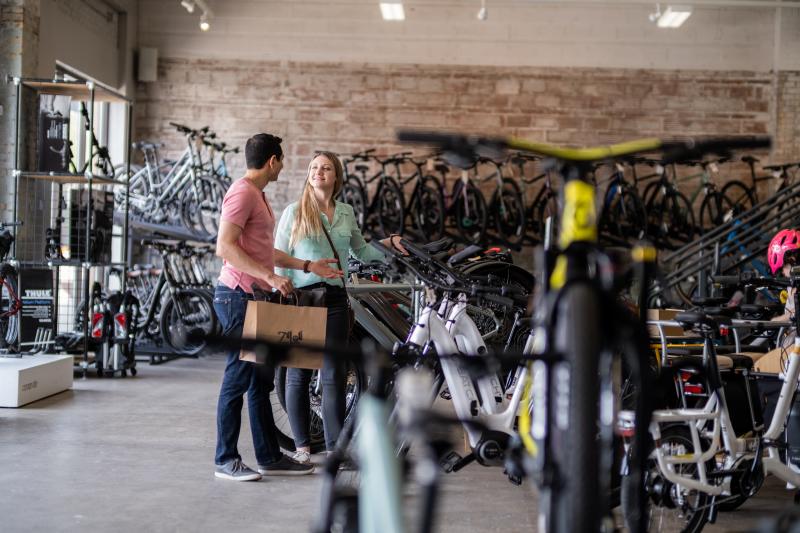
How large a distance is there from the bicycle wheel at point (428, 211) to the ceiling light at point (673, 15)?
A: 2978 millimetres

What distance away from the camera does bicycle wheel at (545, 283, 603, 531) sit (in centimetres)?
164

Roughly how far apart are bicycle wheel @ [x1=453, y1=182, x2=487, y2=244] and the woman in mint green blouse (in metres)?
5.92

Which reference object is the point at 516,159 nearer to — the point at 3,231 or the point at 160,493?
the point at 3,231

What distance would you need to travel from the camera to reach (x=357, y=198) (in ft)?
34.7

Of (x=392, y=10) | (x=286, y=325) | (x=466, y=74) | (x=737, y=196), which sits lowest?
(x=286, y=325)

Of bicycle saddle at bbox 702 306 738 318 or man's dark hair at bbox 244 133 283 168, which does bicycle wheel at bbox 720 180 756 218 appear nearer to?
bicycle saddle at bbox 702 306 738 318

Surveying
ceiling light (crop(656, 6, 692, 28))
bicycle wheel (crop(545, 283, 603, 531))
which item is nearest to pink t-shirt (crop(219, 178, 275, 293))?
bicycle wheel (crop(545, 283, 603, 531))

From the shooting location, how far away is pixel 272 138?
409cm

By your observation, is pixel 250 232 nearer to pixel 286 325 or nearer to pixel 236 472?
pixel 286 325

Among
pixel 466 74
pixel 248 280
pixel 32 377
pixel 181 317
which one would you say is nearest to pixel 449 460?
pixel 248 280

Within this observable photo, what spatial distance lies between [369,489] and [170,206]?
863 cm

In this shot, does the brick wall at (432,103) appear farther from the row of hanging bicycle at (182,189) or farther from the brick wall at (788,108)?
the row of hanging bicycle at (182,189)

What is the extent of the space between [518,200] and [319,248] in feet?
20.7

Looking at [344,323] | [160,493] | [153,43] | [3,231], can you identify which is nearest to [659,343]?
[344,323]
